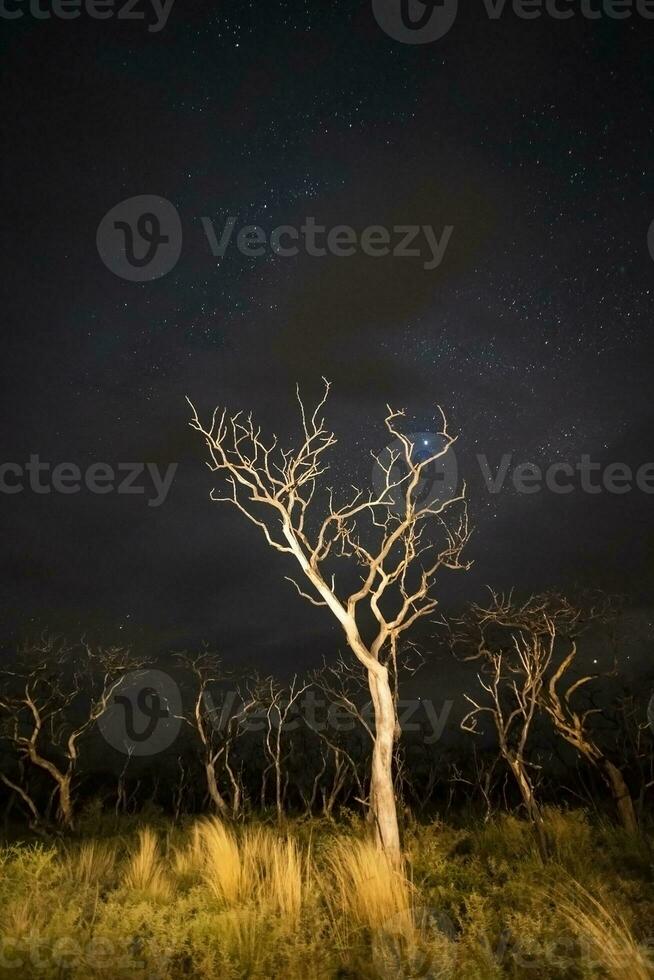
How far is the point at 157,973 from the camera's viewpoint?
18.0 feet

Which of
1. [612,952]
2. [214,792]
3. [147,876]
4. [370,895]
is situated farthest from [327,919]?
[214,792]

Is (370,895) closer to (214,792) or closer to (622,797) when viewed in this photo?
(622,797)

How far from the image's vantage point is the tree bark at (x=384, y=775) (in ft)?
26.6

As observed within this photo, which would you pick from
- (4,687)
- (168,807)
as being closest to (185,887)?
(4,687)

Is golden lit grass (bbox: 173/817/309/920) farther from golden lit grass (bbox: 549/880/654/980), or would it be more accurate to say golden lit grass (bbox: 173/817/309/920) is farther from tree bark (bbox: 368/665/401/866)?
golden lit grass (bbox: 549/880/654/980)

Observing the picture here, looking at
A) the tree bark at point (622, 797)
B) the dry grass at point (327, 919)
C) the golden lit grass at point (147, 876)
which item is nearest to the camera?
the dry grass at point (327, 919)

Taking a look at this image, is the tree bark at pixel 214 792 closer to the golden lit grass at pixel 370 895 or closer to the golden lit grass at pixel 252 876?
the golden lit grass at pixel 252 876

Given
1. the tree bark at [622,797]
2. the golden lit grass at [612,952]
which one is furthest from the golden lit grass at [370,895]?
the tree bark at [622,797]

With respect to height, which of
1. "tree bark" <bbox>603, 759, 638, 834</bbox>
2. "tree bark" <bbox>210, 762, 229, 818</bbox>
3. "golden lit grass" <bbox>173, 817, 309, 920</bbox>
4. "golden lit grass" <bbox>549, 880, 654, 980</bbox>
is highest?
"golden lit grass" <bbox>549, 880, 654, 980</bbox>

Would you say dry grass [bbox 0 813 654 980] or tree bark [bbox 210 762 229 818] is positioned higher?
dry grass [bbox 0 813 654 980]

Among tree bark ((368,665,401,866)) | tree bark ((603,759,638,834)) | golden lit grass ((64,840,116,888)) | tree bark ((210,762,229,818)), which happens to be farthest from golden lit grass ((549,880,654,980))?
tree bark ((210,762,229,818))

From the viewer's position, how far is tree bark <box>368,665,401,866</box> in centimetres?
809

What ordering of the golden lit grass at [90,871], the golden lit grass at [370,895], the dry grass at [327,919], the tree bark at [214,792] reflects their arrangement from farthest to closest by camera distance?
the tree bark at [214,792]
the golden lit grass at [90,871]
the golden lit grass at [370,895]
the dry grass at [327,919]

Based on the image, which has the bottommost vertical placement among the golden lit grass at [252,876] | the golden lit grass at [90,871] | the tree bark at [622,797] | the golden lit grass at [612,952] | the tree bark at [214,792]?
the tree bark at [214,792]
